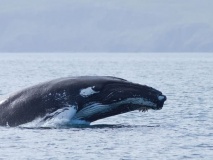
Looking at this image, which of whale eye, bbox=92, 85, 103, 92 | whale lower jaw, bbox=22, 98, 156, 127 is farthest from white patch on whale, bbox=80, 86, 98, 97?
whale lower jaw, bbox=22, 98, 156, 127

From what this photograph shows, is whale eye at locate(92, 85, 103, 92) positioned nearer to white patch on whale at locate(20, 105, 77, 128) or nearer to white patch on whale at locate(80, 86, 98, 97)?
white patch on whale at locate(80, 86, 98, 97)

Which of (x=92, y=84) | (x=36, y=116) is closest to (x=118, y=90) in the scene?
(x=92, y=84)

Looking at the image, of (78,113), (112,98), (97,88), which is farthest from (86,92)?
(112,98)

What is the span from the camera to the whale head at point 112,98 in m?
31.5

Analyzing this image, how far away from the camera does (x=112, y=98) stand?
104 feet

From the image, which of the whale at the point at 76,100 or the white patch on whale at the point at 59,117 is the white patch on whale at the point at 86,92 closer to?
the whale at the point at 76,100

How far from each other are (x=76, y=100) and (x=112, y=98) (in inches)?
57.3

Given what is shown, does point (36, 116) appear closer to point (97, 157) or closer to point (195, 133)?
point (97, 157)

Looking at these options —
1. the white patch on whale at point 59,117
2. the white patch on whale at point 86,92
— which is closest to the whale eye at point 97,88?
the white patch on whale at point 86,92

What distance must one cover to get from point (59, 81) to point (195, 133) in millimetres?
6221

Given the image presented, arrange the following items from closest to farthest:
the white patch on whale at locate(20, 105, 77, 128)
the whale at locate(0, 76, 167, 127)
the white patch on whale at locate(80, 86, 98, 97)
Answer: the white patch on whale at locate(20, 105, 77, 128), the whale at locate(0, 76, 167, 127), the white patch on whale at locate(80, 86, 98, 97)

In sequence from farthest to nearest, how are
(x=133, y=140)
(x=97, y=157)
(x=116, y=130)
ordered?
(x=116, y=130) → (x=133, y=140) → (x=97, y=157)

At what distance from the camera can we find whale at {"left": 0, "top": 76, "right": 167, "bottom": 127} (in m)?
31.0

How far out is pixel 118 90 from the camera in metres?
31.7
